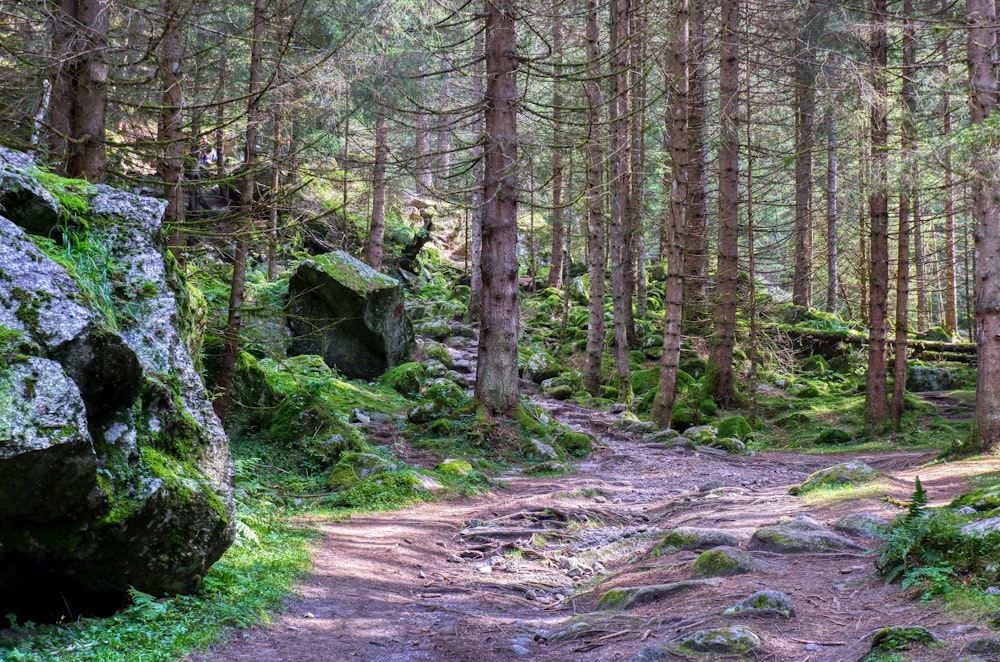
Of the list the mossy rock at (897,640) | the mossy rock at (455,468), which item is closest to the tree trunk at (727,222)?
the mossy rock at (455,468)

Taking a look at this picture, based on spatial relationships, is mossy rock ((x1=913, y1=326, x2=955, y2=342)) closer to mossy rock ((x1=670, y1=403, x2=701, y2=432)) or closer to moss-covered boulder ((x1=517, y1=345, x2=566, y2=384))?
mossy rock ((x1=670, y1=403, x2=701, y2=432))

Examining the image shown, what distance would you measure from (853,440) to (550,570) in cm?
1024

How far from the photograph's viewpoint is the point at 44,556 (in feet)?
12.2

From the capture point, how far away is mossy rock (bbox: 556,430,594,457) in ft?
40.8

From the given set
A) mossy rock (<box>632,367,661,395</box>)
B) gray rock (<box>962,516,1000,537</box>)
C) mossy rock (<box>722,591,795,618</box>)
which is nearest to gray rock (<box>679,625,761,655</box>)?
mossy rock (<box>722,591,795,618</box>)

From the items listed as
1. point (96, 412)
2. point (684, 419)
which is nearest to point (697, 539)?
point (96, 412)

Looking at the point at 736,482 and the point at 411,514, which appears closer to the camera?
the point at 411,514

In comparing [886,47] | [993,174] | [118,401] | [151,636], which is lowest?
[151,636]

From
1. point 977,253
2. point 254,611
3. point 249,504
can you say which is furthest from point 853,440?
point 254,611

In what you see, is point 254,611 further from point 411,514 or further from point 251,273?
point 251,273

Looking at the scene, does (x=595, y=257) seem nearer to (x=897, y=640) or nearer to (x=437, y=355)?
(x=437, y=355)

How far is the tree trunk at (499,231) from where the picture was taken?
39.2ft

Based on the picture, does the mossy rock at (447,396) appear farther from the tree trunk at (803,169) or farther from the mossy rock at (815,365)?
the mossy rock at (815,365)

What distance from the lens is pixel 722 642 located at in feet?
12.3
